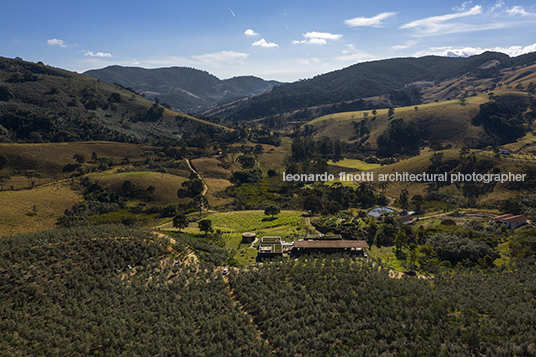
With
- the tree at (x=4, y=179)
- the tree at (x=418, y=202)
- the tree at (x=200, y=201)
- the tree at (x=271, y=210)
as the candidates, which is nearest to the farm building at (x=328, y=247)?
the tree at (x=271, y=210)

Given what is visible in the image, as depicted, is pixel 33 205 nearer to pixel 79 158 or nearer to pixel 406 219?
pixel 79 158

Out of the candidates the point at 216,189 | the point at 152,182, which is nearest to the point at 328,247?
the point at 216,189

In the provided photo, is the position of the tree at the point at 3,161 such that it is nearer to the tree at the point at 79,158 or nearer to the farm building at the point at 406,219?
the tree at the point at 79,158

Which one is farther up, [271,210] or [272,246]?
[271,210]

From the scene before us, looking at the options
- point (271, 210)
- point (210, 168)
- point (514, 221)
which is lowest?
point (514, 221)

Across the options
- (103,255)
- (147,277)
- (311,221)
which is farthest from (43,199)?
(311,221)

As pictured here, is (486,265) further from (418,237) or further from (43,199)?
(43,199)
